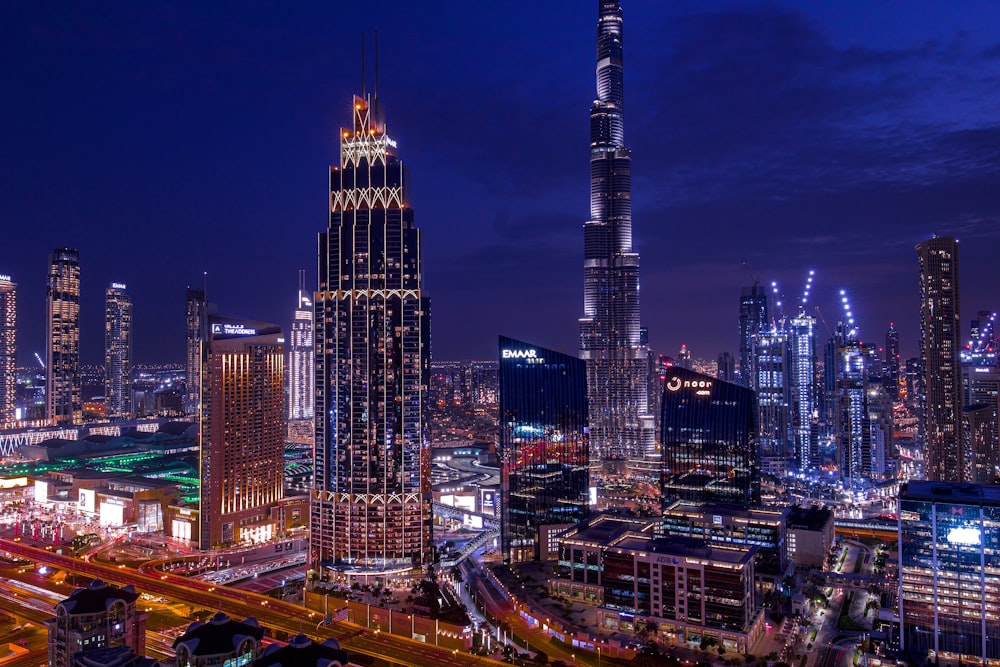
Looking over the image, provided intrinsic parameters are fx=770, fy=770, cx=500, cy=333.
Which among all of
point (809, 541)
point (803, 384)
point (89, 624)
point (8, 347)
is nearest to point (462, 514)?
point (809, 541)

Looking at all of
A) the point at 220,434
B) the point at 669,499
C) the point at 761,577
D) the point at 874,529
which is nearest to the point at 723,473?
the point at 669,499

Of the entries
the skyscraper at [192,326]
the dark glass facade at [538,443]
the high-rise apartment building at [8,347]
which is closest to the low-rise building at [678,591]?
the dark glass facade at [538,443]

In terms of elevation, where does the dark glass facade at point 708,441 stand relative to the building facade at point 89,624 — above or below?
above

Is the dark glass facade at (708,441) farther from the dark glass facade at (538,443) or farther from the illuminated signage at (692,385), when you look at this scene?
the dark glass facade at (538,443)

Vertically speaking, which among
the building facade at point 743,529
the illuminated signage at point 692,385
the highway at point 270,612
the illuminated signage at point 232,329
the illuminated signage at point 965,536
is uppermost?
the illuminated signage at point 232,329

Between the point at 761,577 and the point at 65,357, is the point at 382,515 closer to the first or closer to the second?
the point at 761,577

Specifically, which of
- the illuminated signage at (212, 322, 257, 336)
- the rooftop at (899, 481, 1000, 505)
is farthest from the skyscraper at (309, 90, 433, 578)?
the rooftop at (899, 481, 1000, 505)
